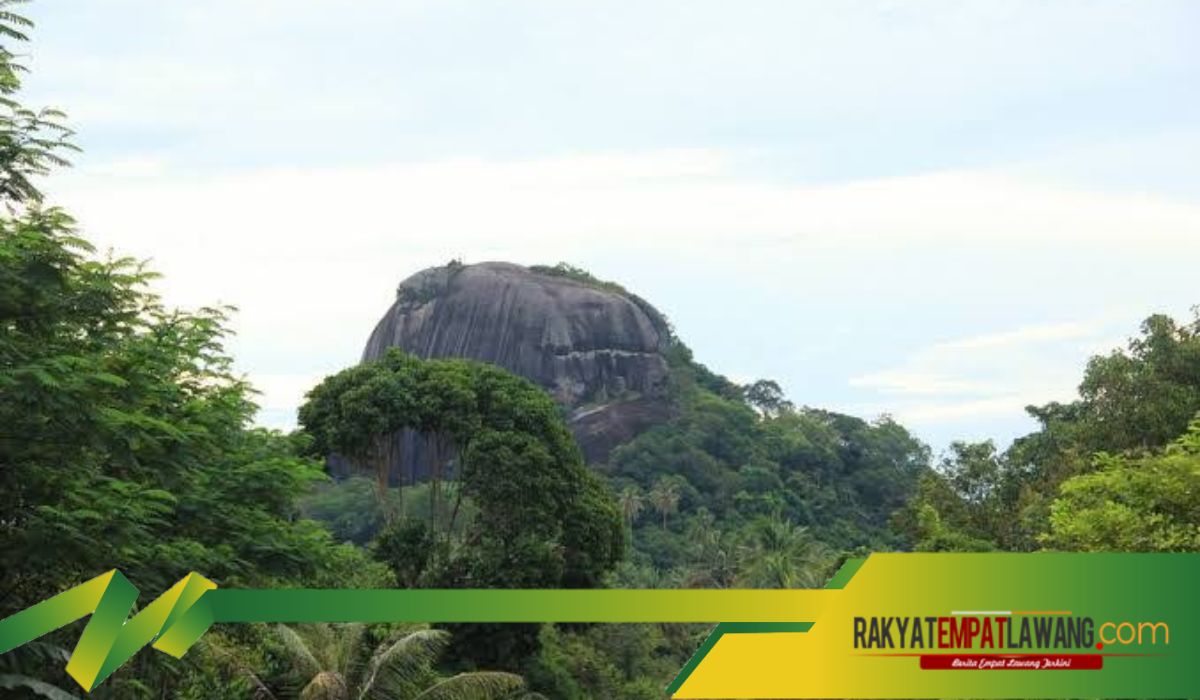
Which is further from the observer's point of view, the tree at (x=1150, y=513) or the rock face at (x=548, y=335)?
the rock face at (x=548, y=335)

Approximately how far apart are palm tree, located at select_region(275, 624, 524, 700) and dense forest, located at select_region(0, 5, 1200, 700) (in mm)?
45

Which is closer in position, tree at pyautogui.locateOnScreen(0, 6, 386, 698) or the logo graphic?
the logo graphic

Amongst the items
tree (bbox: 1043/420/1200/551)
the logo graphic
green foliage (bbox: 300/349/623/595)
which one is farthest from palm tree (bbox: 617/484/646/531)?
the logo graphic

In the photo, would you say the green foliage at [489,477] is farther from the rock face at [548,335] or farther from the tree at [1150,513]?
the rock face at [548,335]

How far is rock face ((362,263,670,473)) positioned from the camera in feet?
255

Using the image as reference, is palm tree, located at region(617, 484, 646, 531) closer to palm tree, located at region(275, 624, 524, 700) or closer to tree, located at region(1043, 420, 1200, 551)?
palm tree, located at region(275, 624, 524, 700)

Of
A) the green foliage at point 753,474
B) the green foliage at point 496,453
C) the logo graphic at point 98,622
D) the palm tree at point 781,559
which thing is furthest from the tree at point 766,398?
the logo graphic at point 98,622

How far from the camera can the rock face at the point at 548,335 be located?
7788 centimetres

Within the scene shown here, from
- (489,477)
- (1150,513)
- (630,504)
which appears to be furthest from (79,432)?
(630,504)

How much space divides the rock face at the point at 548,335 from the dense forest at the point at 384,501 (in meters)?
14.8

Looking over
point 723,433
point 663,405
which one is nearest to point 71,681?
point 723,433

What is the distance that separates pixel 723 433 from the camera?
70938 mm

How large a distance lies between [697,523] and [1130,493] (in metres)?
44.3

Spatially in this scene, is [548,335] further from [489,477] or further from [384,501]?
[489,477]
